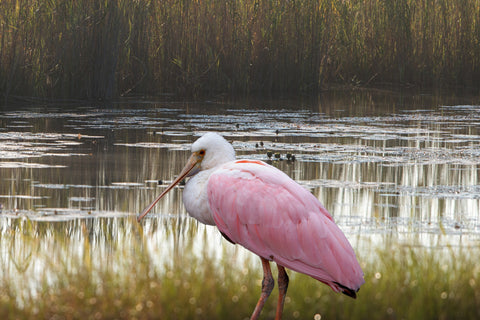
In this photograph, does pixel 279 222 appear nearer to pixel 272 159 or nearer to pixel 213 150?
pixel 213 150

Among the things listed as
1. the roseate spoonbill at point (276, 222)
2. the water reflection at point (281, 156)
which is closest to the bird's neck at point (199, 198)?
the roseate spoonbill at point (276, 222)

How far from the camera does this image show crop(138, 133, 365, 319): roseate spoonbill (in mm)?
4473

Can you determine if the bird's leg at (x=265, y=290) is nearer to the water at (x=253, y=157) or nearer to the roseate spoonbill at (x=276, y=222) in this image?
the roseate spoonbill at (x=276, y=222)

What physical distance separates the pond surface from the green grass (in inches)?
28.7

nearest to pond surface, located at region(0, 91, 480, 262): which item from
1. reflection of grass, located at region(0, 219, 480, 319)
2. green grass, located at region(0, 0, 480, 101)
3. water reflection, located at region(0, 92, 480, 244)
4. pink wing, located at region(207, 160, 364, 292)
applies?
water reflection, located at region(0, 92, 480, 244)

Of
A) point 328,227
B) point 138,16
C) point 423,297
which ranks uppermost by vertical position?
point 138,16

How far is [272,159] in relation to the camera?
10031 mm

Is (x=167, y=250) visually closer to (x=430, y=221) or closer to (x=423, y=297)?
(x=423, y=297)

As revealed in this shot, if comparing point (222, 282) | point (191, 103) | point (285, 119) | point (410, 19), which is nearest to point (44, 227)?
point (222, 282)

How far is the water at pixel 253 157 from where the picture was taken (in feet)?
21.8

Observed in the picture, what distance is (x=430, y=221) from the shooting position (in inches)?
274

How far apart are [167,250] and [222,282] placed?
28.8 inches

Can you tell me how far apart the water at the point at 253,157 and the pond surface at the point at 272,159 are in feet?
0.05

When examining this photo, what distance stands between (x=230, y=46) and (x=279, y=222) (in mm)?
12595
